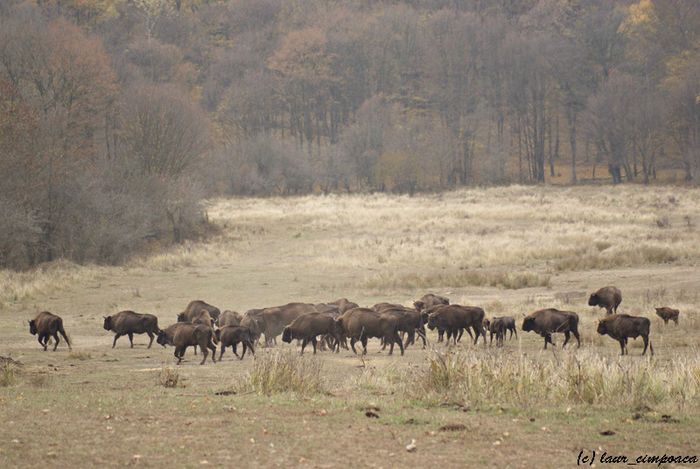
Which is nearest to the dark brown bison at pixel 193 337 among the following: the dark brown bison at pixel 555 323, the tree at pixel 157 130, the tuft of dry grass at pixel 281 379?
the tuft of dry grass at pixel 281 379

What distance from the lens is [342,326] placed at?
15.4 metres

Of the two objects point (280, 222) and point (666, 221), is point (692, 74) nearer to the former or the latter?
point (666, 221)

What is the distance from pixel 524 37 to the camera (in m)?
92.4

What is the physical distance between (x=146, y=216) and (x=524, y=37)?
68.5 m

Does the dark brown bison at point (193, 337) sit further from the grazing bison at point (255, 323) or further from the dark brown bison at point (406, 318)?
the dark brown bison at point (406, 318)

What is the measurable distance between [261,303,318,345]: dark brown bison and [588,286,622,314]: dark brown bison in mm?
7739

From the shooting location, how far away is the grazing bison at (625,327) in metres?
13.5

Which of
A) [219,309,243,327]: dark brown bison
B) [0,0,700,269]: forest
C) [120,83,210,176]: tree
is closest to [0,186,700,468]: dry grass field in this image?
[219,309,243,327]: dark brown bison

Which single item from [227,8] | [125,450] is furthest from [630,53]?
[125,450]

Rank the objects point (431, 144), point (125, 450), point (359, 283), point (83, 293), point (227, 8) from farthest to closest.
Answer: point (227, 8) < point (431, 144) < point (359, 283) < point (83, 293) < point (125, 450)

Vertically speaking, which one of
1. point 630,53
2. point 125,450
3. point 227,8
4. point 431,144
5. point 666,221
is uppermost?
point 227,8

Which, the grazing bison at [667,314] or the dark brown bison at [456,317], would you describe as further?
the grazing bison at [667,314]

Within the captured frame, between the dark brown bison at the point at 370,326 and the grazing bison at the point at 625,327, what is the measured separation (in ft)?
13.9

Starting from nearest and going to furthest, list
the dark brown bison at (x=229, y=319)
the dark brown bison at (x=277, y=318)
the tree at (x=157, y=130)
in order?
the dark brown bison at (x=277, y=318) < the dark brown bison at (x=229, y=319) < the tree at (x=157, y=130)
